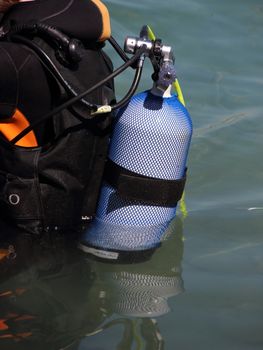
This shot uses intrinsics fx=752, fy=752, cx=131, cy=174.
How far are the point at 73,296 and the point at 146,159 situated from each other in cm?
71

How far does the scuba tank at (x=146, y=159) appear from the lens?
2.97 meters

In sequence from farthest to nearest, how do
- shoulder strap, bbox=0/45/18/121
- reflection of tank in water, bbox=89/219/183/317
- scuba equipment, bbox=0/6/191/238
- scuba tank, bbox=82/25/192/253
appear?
1. reflection of tank in water, bbox=89/219/183/317
2. scuba tank, bbox=82/25/192/253
3. scuba equipment, bbox=0/6/191/238
4. shoulder strap, bbox=0/45/18/121

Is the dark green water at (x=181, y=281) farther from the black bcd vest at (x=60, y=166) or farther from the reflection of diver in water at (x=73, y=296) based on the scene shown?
the black bcd vest at (x=60, y=166)

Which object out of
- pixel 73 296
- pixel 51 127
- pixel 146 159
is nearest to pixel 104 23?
pixel 51 127

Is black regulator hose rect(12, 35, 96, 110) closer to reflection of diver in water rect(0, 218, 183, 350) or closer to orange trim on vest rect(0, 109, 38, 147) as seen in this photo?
orange trim on vest rect(0, 109, 38, 147)

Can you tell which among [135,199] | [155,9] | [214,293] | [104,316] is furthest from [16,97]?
[155,9]

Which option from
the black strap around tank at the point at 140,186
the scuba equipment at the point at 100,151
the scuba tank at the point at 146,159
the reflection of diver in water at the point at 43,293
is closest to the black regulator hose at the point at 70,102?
the scuba equipment at the point at 100,151

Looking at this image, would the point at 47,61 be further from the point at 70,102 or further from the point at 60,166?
the point at 60,166

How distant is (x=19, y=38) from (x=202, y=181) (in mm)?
1943

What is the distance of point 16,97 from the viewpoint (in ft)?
9.29

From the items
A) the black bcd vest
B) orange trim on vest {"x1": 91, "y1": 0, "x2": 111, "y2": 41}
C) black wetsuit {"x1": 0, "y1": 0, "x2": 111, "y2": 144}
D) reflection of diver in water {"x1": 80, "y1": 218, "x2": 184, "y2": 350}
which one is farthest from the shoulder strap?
reflection of diver in water {"x1": 80, "y1": 218, "x2": 184, "y2": 350}

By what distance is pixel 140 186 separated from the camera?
3.02 meters

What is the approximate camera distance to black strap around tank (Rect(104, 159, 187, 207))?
3.02 metres

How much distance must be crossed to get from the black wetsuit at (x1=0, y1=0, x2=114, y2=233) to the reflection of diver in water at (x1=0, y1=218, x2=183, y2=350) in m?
0.19
